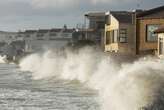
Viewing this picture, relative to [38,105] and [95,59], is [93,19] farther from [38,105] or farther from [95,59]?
[38,105]

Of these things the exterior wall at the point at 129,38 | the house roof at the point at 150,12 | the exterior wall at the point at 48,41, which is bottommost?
the exterior wall at the point at 48,41

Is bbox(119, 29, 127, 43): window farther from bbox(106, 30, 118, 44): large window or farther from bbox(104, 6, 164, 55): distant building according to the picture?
bbox(106, 30, 118, 44): large window

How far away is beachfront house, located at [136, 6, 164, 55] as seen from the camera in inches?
1992

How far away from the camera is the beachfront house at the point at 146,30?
166ft

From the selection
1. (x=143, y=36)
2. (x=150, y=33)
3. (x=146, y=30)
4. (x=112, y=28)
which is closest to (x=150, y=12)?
(x=146, y=30)

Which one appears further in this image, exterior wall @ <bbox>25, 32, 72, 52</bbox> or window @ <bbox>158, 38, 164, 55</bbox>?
exterior wall @ <bbox>25, 32, 72, 52</bbox>

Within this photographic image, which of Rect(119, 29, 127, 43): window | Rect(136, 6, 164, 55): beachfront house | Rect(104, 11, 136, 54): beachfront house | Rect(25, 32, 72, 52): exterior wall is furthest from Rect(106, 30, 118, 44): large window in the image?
Rect(25, 32, 72, 52): exterior wall

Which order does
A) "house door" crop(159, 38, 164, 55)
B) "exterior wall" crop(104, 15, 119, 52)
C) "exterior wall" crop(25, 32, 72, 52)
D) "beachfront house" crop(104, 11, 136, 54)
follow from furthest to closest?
"exterior wall" crop(25, 32, 72, 52) → "exterior wall" crop(104, 15, 119, 52) → "beachfront house" crop(104, 11, 136, 54) → "house door" crop(159, 38, 164, 55)

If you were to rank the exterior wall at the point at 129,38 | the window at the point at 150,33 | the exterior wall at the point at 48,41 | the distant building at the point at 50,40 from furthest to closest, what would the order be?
the distant building at the point at 50,40, the exterior wall at the point at 48,41, the exterior wall at the point at 129,38, the window at the point at 150,33

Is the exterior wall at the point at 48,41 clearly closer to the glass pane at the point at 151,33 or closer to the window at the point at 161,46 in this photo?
the glass pane at the point at 151,33

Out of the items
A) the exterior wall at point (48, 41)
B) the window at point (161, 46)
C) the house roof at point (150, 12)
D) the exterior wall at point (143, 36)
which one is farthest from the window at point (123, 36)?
the exterior wall at point (48, 41)

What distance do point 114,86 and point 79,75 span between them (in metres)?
29.6

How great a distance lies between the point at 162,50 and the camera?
134 ft

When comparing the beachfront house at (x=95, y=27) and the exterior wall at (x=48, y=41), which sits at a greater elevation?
the beachfront house at (x=95, y=27)
